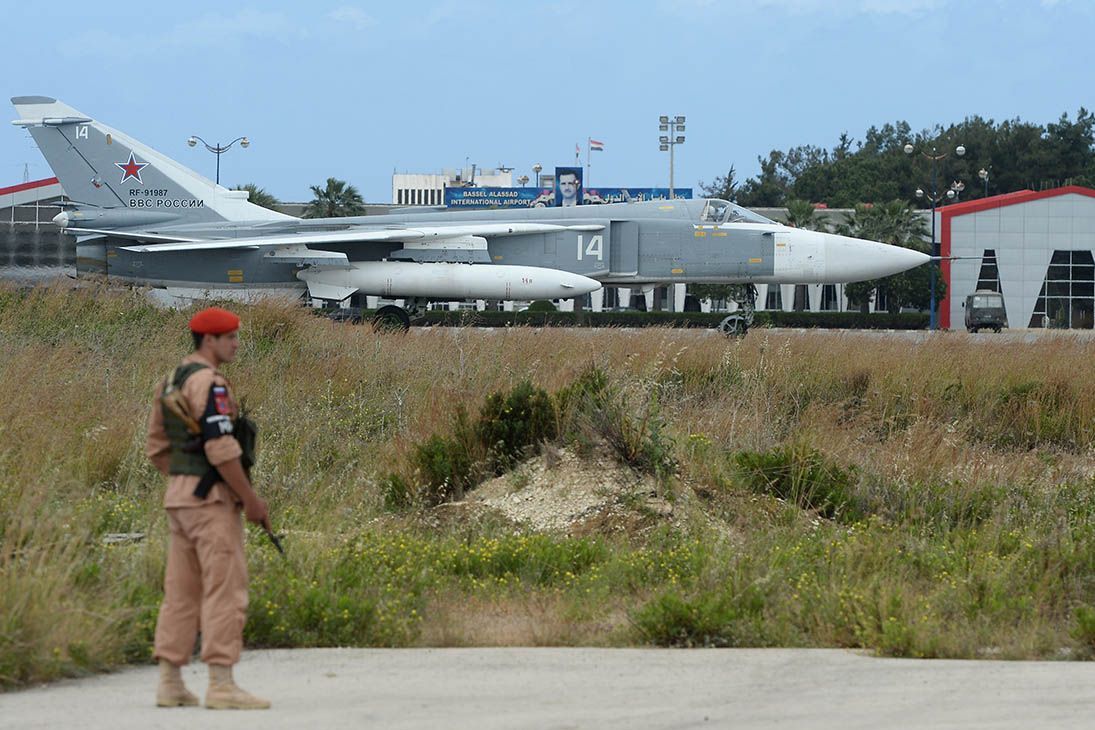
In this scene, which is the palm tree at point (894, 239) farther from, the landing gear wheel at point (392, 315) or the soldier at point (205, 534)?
the soldier at point (205, 534)

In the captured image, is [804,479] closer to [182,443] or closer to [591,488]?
[591,488]

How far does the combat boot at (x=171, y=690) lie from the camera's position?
4.61 meters

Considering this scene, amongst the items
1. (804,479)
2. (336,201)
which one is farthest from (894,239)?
(804,479)

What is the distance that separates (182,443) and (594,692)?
187 cm

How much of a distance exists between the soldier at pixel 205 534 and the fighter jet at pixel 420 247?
55.7ft

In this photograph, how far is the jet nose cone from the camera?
72.8ft

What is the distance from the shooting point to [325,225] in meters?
24.1

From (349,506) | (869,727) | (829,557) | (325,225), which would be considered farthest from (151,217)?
(869,727)

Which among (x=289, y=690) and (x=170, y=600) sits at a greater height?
(x=170, y=600)

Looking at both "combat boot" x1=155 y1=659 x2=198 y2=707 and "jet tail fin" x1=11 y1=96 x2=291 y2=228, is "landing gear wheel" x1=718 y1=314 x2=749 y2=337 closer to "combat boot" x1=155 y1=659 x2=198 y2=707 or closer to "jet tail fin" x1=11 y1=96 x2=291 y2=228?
"jet tail fin" x1=11 y1=96 x2=291 y2=228

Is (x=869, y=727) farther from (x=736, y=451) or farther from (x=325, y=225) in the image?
(x=325, y=225)

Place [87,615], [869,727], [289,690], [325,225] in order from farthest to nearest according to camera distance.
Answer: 1. [325,225]
2. [87,615]
3. [289,690]
4. [869,727]

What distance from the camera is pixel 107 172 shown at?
24250mm

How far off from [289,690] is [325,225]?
65.3ft
